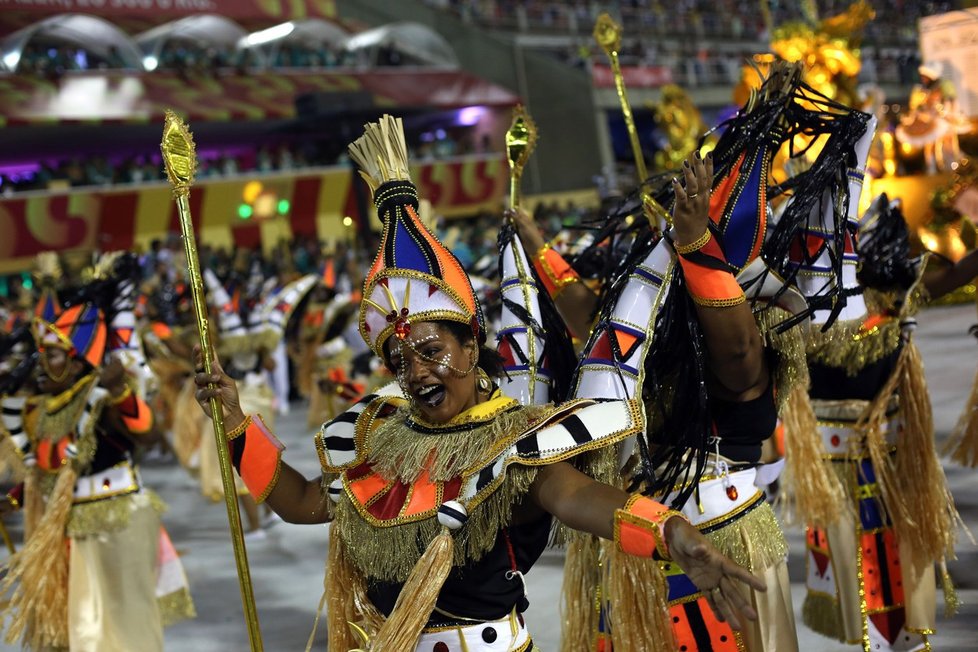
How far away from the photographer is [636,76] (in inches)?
1136

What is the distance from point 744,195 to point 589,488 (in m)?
1.09

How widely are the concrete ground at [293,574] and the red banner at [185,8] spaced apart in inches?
615

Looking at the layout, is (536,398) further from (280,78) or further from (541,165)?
(541,165)

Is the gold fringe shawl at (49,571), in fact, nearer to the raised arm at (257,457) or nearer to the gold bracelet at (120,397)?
the gold bracelet at (120,397)

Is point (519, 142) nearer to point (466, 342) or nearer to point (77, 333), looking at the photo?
point (466, 342)

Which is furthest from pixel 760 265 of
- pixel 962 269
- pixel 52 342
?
pixel 52 342

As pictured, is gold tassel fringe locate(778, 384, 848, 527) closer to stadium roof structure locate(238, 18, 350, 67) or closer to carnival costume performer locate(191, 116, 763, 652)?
carnival costume performer locate(191, 116, 763, 652)

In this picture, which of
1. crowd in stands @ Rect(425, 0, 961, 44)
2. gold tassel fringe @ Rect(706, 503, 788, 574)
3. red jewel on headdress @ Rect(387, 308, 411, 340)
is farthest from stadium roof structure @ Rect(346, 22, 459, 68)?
red jewel on headdress @ Rect(387, 308, 411, 340)

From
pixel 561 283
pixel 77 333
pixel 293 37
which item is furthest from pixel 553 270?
pixel 293 37

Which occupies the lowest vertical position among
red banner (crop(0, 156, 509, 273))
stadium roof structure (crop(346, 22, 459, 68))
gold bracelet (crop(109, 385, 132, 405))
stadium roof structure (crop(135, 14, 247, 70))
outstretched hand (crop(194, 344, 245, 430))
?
gold bracelet (crop(109, 385, 132, 405))

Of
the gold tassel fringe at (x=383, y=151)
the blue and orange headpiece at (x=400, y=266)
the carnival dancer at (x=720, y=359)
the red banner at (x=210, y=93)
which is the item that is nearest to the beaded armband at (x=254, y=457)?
the blue and orange headpiece at (x=400, y=266)

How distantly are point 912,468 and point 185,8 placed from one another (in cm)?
2415

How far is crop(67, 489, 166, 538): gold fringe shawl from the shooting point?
5.28 m

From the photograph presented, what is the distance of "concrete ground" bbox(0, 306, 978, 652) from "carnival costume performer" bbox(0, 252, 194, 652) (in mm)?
827
